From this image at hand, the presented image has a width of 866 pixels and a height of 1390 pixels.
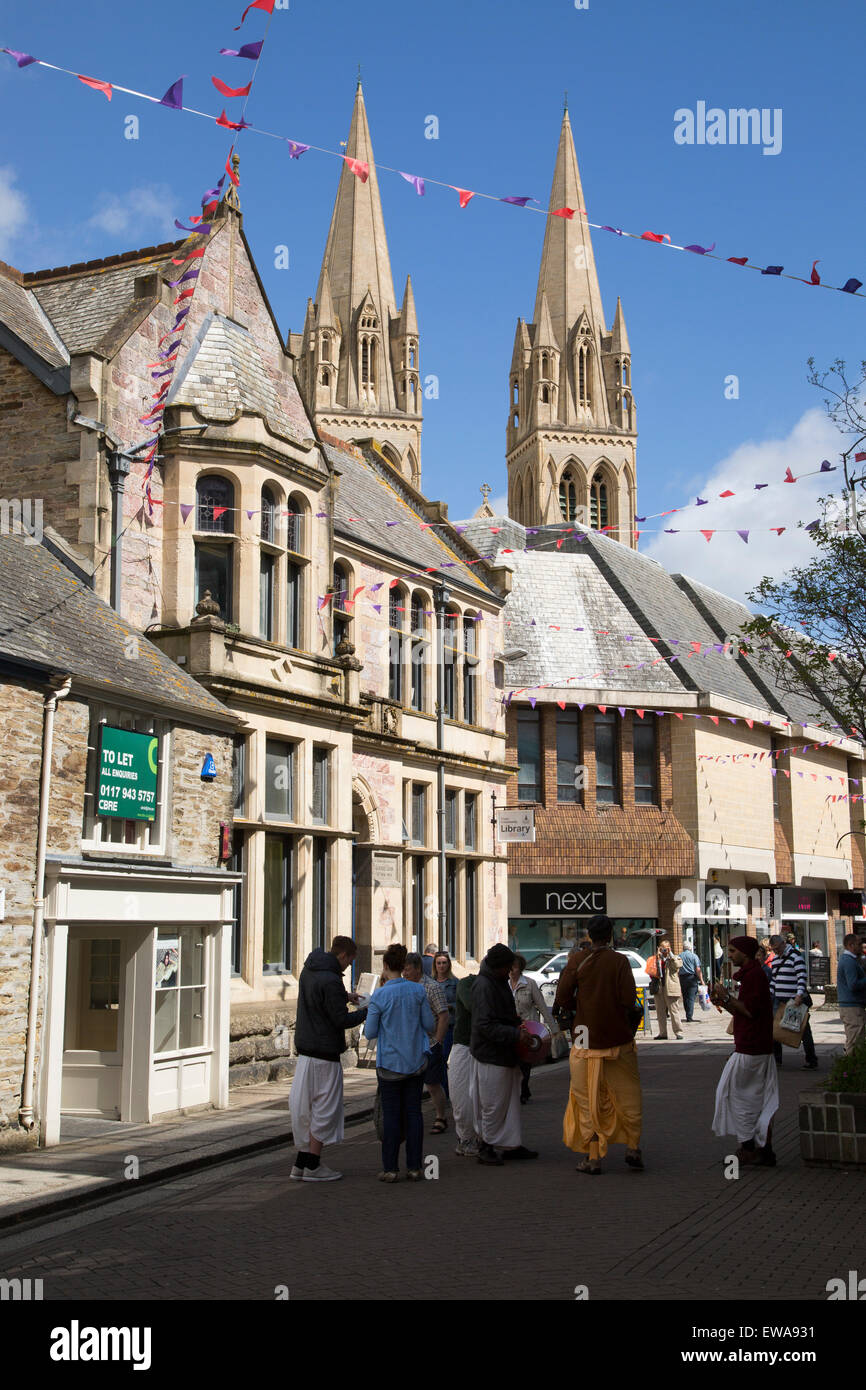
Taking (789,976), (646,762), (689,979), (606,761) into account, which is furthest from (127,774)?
(646,762)

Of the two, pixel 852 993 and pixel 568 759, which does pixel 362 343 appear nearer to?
pixel 568 759

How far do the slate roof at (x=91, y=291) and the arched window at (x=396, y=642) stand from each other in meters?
7.90

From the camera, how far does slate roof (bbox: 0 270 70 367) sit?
18.0 m

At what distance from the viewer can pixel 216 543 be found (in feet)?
60.7

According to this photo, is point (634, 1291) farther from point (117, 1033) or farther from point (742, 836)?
point (742, 836)

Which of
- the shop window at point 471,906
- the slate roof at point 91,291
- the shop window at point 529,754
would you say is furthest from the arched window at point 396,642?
the shop window at point 529,754

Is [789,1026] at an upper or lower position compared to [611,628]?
lower

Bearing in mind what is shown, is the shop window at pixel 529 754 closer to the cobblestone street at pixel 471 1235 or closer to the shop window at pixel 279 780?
the shop window at pixel 279 780

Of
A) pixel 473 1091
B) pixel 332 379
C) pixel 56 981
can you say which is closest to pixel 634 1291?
pixel 473 1091

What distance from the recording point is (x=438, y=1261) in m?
7.41

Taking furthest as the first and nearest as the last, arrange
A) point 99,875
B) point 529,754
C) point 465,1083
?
point 529,754
point 99,875
point 465,1083

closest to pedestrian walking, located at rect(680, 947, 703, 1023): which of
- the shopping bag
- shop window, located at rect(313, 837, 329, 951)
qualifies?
shop window, located at rect(313, 837, 329, 951)

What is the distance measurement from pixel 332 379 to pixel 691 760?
68511 mm

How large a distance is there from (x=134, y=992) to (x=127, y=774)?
7.25 ft
